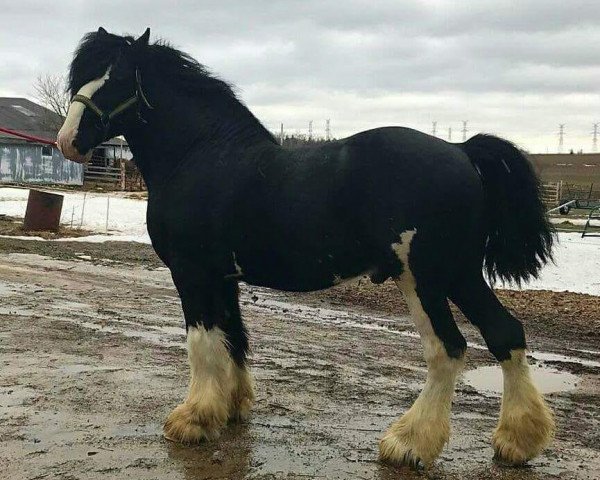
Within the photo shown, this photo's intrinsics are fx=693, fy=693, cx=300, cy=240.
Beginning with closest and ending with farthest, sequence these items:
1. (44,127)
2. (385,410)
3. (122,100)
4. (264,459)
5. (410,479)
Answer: (410,479)
(264,459)
(122,100)
(385,410)
(44,127)

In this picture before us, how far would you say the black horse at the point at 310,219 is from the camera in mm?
3656

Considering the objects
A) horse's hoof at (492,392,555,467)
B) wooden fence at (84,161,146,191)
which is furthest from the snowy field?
wooden fence at (84,161,146,191)

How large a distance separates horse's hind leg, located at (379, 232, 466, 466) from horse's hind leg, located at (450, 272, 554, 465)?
0.56 feet

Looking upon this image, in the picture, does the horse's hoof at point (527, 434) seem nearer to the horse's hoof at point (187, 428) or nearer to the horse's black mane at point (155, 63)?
the horse's hoof at point (187, 428)

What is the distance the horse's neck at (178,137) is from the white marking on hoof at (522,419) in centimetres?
203

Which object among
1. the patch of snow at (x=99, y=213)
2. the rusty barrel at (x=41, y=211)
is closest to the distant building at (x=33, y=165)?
the patch of snow at (x=99, y=213)

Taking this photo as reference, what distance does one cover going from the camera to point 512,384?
3.77m

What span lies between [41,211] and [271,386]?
13.2 m

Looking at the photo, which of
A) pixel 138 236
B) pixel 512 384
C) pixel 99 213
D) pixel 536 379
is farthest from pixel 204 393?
pixel 99 213

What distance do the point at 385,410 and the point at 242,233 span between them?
1.68 metres

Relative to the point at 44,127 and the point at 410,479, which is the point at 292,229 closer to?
the point at 410,479

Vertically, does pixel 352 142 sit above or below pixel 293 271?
above

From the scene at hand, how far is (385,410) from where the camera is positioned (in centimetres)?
473

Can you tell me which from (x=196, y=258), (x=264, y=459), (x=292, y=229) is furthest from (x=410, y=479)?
(x=196, y=258)
